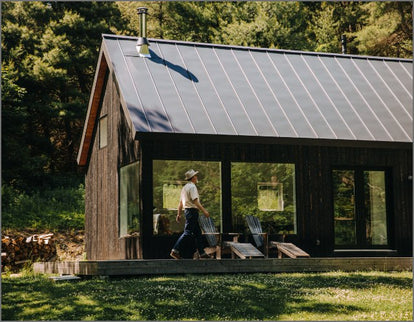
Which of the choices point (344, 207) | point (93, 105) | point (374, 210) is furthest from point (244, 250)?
point (93, 105)

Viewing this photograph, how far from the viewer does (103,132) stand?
1894 centimetres

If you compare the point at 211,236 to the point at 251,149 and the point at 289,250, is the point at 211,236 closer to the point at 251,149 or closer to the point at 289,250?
the point at 289,250

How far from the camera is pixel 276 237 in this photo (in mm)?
15969

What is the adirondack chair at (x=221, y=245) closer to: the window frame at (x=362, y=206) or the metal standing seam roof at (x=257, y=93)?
the metal standing seam roof at (x=257, y=93)

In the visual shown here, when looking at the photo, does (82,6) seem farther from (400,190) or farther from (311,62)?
(400,190)

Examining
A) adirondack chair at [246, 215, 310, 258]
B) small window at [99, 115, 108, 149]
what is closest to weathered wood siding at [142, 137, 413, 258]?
adirondack chair at [246, 215, 310, 258]

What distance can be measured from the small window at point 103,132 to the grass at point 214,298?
6.78 m

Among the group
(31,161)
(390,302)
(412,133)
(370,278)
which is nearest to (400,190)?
(412,133)

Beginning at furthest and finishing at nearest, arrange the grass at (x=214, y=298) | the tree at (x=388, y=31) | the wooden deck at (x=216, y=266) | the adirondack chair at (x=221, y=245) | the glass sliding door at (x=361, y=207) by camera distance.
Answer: the tree at (x=388, y=31)
the glass sliding door at (x=361, y=207)
the adirondack chair at (x=221, y=245)
the wooden deck at (x=216, y=266)
the grass at (x=214, y=298)

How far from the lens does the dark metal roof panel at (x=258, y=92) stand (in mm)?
15453

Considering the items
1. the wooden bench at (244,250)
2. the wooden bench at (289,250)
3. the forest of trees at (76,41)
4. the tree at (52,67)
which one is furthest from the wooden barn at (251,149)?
the tree at (52,67)

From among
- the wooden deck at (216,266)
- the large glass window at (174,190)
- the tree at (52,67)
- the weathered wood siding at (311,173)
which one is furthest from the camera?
the tree at (52,67)

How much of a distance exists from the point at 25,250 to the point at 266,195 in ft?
20.7

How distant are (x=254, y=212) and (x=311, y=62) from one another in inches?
207
